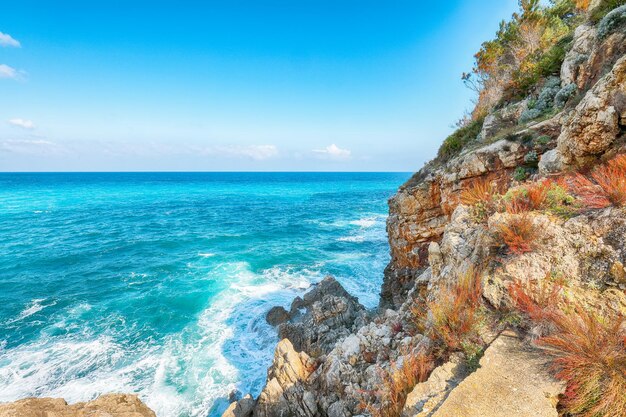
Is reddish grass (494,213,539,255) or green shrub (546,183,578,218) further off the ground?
green shrub (546,183,578,218)

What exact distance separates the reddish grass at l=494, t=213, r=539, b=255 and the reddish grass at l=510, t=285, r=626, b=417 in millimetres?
1259

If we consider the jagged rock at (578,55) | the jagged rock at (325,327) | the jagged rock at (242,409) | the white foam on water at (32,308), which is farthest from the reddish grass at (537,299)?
the white foam on water at (32,308)

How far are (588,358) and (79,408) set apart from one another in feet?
38.6

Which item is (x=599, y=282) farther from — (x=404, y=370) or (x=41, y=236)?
(x=41, y=236)

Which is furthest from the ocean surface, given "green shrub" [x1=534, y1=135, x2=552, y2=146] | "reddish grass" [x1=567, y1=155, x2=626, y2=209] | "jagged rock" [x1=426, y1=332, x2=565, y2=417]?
"green shrub" [x1=534, y1=135, x2=552, y2=146]

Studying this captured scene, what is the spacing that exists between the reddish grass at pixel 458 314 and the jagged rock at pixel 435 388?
1.14ft

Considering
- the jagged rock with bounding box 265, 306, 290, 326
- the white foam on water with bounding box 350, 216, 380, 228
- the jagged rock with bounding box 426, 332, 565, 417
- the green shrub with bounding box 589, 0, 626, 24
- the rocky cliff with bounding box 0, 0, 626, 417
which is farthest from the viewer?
the white foam on water with bounding box 350, 216, 380, 228

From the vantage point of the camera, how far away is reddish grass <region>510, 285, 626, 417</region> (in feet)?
10.4

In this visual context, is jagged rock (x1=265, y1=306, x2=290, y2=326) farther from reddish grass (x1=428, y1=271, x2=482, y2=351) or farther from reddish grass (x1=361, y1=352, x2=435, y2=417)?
reddish grass (x1=428, y1=271, x2=482, y2=351)

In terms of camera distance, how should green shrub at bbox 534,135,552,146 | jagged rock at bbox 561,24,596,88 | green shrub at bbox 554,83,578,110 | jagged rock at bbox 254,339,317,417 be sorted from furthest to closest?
1. jagged rock at bbox 561,24,596,88
2. green shrub at bbox 554,83,578,110
3. green shrub at bbox 534,135,552,146
4. jagged rock at bbox 254,339,317,417

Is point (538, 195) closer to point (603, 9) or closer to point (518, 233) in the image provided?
point (518, 233)

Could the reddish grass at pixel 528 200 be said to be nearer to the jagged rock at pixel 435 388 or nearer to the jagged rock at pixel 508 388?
the jagged rock at pixel 508 388

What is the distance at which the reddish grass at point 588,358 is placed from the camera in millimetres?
3157

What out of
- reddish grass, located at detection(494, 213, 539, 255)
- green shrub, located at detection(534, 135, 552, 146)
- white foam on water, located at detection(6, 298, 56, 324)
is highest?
green shrub, located at detection(534, 135, 552, 146)
